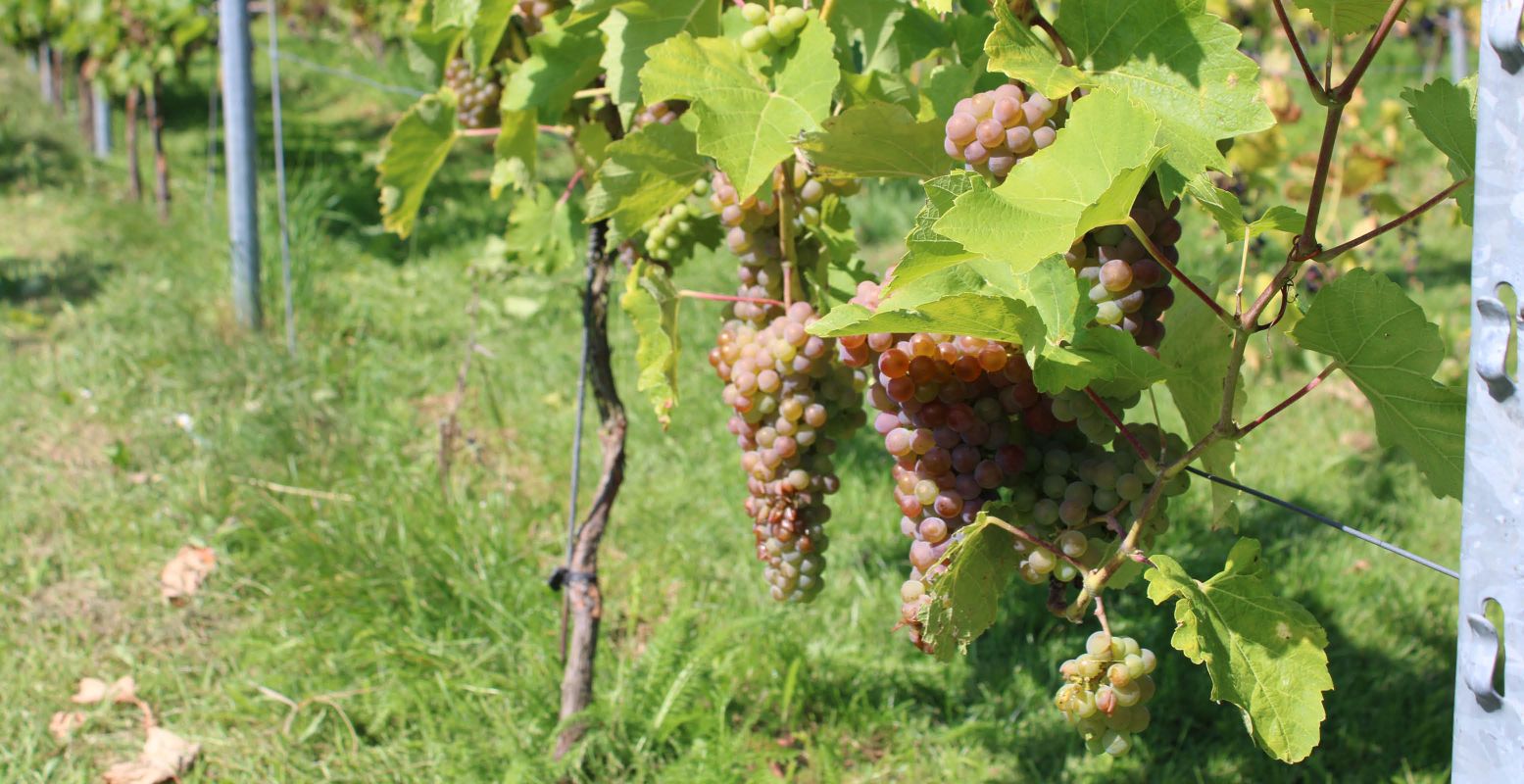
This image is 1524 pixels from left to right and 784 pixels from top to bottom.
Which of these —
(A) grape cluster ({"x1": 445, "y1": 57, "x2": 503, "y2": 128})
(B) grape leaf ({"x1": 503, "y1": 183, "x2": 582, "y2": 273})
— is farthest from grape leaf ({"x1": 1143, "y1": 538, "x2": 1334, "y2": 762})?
(A) grape cluster ({"x1": 445, "y1": 57, "x2": 503, "y2": 128})

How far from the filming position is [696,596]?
285 cm

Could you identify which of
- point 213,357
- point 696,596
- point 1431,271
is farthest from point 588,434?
point 1431,271

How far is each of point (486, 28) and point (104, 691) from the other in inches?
71.0

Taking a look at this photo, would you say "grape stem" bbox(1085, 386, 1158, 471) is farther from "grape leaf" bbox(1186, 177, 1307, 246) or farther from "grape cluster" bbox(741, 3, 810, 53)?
"grape cluster" bbox(741, 3, 810, 53)

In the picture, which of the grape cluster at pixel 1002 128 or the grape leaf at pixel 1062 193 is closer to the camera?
the grape leaf at pixel 1062 193

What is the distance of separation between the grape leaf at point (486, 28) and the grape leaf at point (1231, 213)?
1.10 m

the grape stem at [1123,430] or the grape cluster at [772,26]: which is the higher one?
the grape cluster at [772,26]

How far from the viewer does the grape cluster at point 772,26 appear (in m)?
1.33

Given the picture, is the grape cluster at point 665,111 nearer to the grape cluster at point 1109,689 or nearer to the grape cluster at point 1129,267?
the grape cluster at point 1129,267

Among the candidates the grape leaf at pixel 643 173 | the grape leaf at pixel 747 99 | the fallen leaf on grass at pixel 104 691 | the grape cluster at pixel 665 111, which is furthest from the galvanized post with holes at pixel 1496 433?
the fallen leaf on grass at pixel 104 691

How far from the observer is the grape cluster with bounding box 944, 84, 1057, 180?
3.61ft

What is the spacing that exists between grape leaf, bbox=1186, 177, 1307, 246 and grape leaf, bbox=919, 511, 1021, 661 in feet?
1.19

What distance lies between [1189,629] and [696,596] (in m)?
1.91

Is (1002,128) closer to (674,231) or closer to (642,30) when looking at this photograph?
(642,30)
